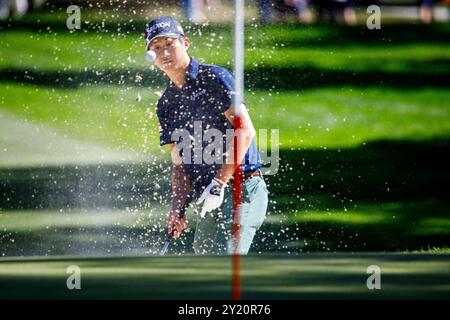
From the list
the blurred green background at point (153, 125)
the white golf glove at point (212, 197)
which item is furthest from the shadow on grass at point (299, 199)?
the white golf glove at point (212, 197)

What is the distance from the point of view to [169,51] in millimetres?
5984

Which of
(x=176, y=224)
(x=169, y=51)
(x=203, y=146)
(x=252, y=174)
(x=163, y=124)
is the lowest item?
(x=176, y=224)

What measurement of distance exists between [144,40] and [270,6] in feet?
2.14

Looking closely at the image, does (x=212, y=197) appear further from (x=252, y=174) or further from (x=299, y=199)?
(x=299, y=199)

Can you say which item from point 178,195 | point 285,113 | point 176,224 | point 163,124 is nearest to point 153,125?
point 163,124

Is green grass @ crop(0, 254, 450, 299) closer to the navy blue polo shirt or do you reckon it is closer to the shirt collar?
the navy blue polo shirt

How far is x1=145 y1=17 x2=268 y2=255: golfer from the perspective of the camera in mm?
5887

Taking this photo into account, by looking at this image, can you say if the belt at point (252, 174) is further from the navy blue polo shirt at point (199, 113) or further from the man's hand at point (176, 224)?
the man's hand at point (176, 224)

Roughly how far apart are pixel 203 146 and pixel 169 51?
0.51 metres

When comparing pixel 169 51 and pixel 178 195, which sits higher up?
pixel 169 51

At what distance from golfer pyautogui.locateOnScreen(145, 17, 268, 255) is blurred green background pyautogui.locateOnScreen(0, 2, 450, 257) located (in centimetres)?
6
